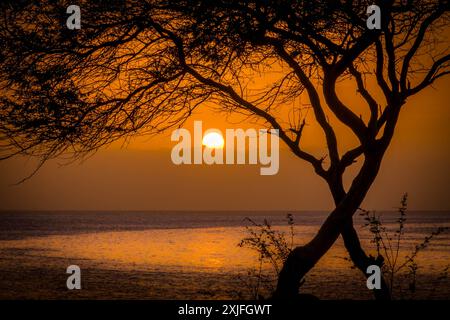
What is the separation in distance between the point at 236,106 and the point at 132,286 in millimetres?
10673

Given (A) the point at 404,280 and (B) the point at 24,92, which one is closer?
(B) the point at 24,92

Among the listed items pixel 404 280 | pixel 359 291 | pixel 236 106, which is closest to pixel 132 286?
pixel 359 291

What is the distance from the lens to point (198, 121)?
950cm

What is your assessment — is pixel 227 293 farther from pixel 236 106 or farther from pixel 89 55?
pixel 89 55

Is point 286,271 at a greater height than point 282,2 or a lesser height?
lesser

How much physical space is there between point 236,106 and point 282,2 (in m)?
2.49

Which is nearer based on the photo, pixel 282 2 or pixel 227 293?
pixel 282 2

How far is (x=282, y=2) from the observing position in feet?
25.5

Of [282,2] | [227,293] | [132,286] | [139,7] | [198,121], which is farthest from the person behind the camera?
[132,286]

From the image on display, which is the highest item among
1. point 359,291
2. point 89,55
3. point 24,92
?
point 89,55

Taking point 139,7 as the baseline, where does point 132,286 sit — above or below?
below
